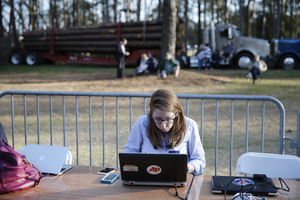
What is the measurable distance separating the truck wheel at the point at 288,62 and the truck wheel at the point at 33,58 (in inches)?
733

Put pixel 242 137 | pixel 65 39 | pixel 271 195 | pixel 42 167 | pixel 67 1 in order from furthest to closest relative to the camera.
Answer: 1. pixel 67 1
2. pixel 65 39
3. pixel 242 137
4. pixel 42 167
5. pixel 271 195

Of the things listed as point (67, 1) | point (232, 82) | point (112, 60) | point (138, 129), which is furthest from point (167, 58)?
point (67, 1)

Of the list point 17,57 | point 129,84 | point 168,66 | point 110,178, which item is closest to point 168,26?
point 168,66

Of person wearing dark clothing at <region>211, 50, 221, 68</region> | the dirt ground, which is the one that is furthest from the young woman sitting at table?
person wearing dark clothing at <region>211, 50, 221, 68</region>

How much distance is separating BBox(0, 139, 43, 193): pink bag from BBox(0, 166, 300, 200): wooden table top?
0.14 feet

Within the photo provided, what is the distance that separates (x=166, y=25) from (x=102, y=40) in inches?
416

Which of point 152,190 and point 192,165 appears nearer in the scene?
point 152,190

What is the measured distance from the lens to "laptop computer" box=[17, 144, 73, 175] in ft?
9.05

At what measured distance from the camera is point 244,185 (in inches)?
94.1

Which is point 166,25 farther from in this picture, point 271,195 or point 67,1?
point 67,1

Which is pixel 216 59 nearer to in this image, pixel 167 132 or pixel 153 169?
pixel 167 132

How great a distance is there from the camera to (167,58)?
51.8 feet

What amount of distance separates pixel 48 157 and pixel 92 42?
24.4m

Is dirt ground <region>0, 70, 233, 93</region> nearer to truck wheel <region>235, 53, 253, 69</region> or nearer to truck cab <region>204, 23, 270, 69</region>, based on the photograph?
truck wheel <region>235, 53, 253, 69</region>
